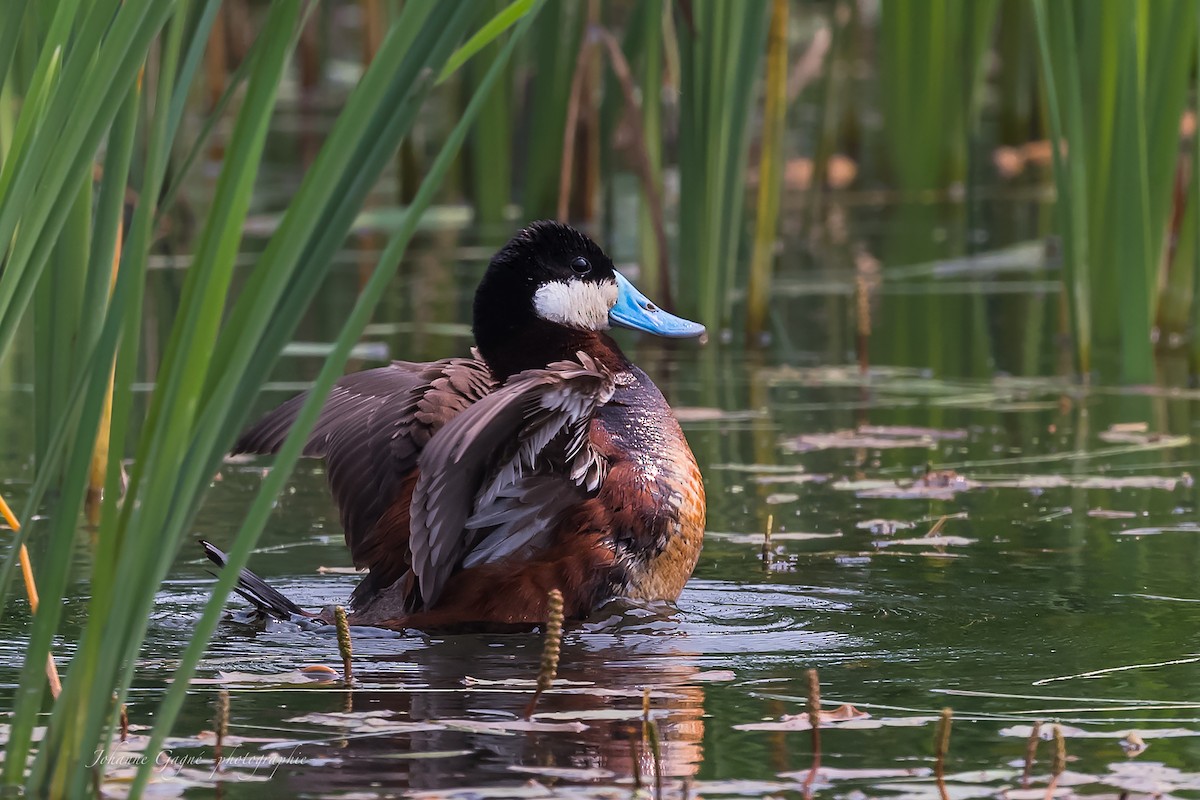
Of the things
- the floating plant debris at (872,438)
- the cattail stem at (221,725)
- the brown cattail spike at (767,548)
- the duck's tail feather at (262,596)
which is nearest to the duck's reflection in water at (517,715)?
the cattail stem at (221,725)

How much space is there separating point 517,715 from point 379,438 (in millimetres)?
1497

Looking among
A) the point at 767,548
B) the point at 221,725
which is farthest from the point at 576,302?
the point at 221,725

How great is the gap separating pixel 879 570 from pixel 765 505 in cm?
84

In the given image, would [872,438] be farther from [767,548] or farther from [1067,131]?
[767,548]

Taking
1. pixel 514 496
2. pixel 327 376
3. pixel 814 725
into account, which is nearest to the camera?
pixel 327 376

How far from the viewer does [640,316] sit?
207 inches

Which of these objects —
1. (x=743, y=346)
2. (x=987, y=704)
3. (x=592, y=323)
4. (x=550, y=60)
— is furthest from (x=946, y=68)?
(x=987, y=704)

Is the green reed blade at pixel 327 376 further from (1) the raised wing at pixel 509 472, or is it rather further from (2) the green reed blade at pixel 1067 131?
(2) the green reed blade at pixel 1067 131

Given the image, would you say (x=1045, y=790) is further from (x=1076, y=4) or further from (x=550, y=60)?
(x=550, y=60)

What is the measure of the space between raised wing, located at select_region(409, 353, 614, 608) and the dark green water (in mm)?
219

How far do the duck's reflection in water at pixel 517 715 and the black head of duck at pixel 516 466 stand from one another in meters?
0.18

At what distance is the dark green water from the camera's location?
302 cm

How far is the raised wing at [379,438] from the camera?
14.7 feet

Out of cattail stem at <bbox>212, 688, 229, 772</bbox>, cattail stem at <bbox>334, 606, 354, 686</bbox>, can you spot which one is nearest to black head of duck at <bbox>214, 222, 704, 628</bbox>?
cattail stem at <bbox>334, 606, 354, 686</bbox>
